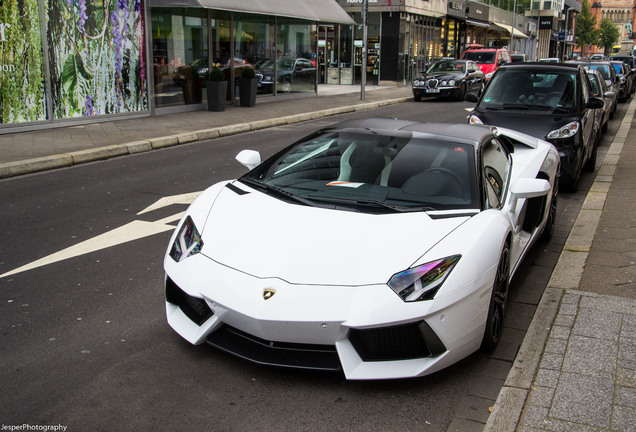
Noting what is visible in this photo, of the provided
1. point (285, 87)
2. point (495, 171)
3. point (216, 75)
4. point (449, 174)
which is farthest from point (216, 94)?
point (449, 174)

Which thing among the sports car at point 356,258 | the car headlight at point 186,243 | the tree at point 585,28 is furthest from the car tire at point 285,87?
the tree at point 585,28

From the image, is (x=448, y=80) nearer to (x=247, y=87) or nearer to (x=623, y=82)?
(x=623, y=82)

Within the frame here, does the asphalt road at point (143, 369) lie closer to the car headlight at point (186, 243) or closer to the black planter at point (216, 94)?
the car headlight at point (186, 243)

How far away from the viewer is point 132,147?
12.1m

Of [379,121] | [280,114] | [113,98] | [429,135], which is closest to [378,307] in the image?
[429,135]

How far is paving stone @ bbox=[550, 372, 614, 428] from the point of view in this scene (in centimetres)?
308

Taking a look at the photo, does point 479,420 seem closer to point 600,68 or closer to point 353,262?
point 353,262

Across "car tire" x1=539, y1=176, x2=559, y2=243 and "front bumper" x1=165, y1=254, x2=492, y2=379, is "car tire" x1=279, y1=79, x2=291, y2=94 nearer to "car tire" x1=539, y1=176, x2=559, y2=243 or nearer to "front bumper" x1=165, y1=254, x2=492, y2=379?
"car tire" x1=539, y1=176, x2=559, y2=243

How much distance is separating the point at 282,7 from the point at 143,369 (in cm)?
1958

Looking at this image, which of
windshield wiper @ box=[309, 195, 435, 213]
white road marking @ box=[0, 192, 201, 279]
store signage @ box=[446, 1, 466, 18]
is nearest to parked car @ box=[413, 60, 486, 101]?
store signage @ box=[446, 1, 466, 18]

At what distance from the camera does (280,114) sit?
18.4m

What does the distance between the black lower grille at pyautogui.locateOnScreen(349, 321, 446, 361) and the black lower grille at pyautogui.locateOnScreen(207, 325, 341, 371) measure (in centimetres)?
15

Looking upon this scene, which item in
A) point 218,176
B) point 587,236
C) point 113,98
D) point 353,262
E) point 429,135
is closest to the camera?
point 353,262

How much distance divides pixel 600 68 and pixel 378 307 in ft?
70.7
